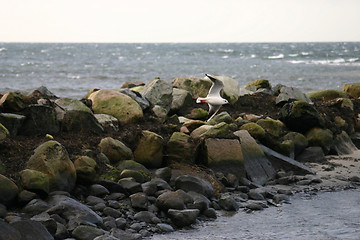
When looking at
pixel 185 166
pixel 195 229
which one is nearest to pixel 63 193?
pixel 195 229

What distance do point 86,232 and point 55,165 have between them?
4.76 feet

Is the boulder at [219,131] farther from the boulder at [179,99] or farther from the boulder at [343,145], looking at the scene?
the boulder at [343,145]

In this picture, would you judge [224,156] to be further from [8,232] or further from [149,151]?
[8,232]

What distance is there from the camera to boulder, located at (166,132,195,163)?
816 cm

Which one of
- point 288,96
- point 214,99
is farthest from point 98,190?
point 288,96

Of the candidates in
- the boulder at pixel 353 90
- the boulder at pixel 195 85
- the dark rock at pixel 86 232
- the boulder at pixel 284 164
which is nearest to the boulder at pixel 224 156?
the boulder at pixel 284 164

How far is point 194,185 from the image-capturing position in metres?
7.01

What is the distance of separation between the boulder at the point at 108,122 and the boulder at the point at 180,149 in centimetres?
140

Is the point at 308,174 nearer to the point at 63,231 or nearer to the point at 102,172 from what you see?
the point at 102,172

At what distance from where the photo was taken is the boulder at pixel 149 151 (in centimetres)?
809

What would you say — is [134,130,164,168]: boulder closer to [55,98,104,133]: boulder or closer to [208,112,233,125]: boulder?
[55,98,104,133]: boulder

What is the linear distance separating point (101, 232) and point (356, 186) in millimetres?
4838

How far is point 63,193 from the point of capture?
246 inches

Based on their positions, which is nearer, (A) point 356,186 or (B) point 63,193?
(B) point 63,193
